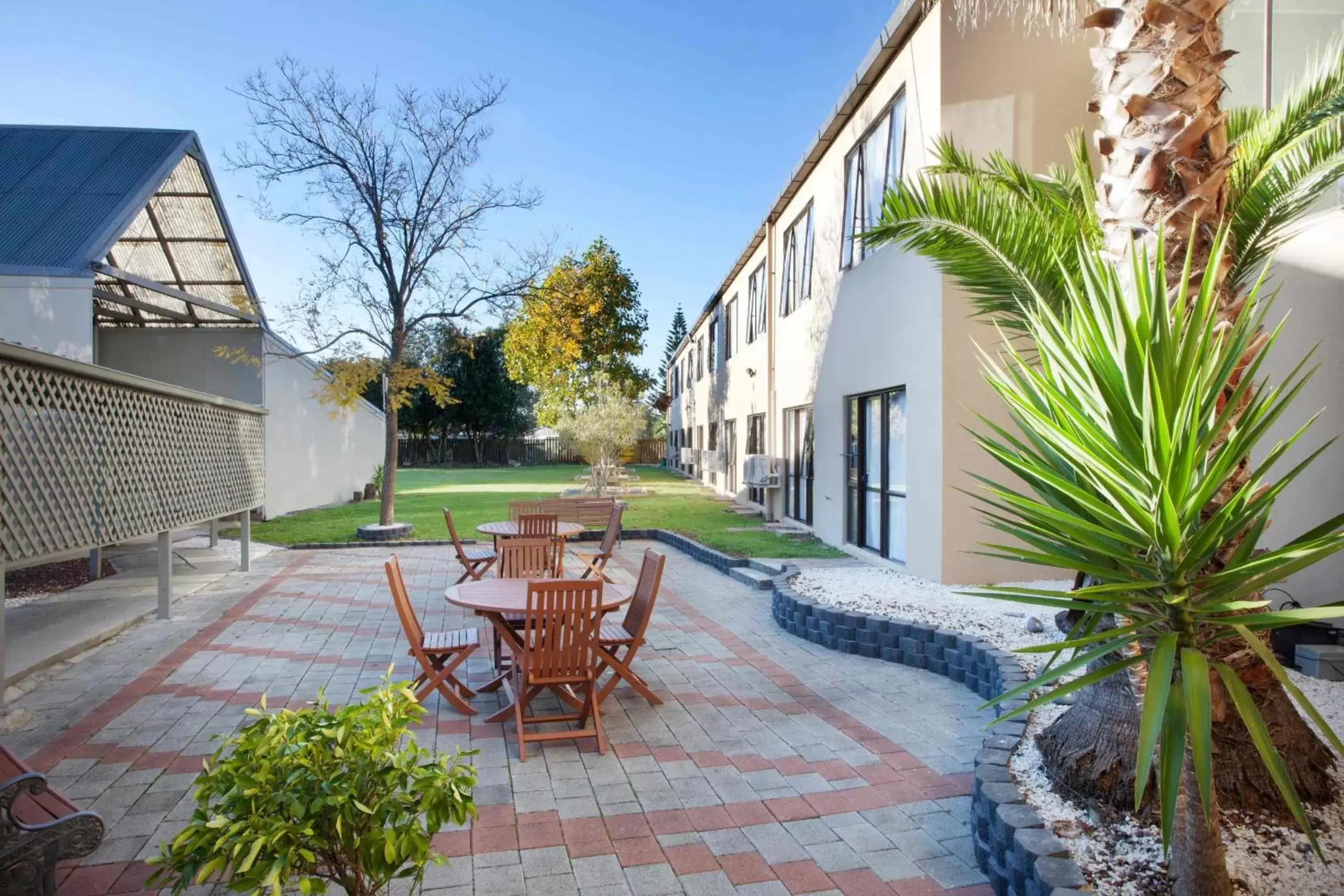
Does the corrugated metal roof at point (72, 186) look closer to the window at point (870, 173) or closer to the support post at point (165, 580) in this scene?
the support post at point (165, 580)

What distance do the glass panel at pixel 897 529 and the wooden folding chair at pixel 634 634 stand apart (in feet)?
15.5

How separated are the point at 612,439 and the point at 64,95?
45.8 ft

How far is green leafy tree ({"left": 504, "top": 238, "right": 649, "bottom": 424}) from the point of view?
28984mm

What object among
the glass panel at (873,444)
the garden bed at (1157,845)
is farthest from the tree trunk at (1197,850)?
the glass panel at (873,444)

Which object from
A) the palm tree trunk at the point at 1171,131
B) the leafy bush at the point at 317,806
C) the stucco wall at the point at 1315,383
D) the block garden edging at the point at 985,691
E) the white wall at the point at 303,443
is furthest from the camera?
the white wall at the point at 303,443

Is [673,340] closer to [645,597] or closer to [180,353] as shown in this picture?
[180,353]

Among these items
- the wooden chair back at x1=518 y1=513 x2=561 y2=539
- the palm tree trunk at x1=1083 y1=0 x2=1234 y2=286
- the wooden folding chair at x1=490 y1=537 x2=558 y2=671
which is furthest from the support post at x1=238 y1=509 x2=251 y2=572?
the palm tree trunk at x1=1083 y1=0 x2=1234 y2=286

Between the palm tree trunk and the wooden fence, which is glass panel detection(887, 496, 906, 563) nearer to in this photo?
the palm tree trunk

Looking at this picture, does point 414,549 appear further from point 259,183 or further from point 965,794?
point 965,794

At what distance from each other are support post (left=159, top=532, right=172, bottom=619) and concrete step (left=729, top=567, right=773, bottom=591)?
610 centimetres

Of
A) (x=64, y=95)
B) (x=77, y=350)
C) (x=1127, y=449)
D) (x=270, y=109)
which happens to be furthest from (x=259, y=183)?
(x=1127, y=449)

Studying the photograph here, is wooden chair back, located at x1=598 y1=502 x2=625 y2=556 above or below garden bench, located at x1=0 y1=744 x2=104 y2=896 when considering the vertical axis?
above

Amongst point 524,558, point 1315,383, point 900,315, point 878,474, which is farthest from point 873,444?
point 524,558

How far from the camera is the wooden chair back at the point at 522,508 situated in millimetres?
10086
